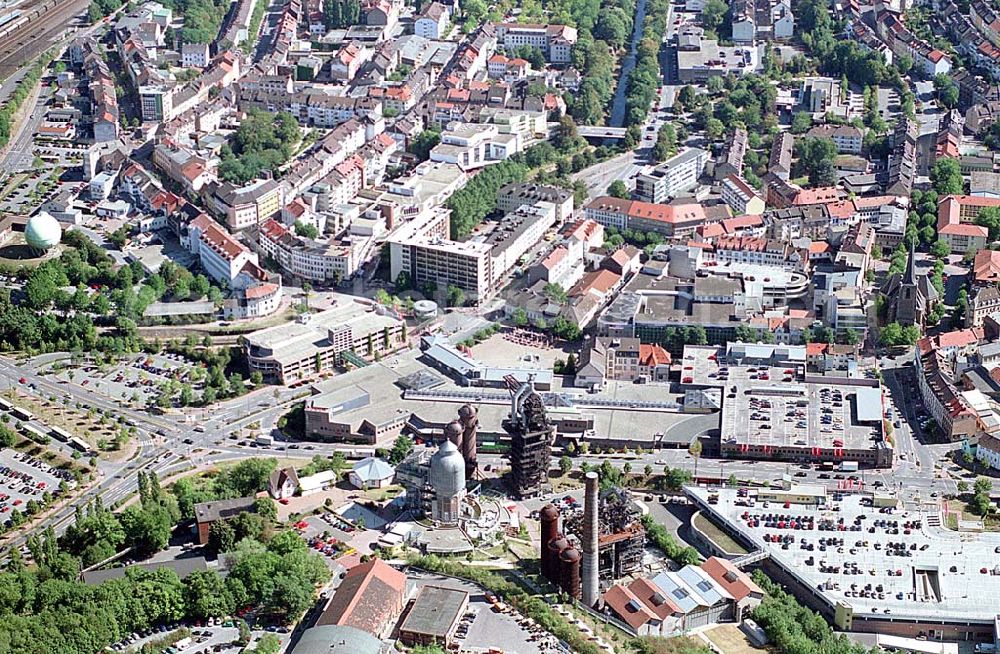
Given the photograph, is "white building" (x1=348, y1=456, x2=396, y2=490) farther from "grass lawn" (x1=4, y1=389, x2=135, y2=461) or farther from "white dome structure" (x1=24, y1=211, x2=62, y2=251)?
"white dome structure" (x1=24, y1=211, x2=62, y2=251)

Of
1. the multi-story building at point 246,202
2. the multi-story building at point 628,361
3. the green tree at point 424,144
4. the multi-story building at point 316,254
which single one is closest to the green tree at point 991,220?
the multi-story building at point 628,361

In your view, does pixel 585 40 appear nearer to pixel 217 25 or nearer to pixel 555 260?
pixel 217 25

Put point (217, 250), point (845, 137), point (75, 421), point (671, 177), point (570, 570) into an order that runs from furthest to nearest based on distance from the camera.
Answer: point (845, 137)
point (671, 177)
point (217, 250)
point (75, 421)
point (570, 570)

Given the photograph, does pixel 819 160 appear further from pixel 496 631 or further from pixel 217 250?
pixel 496 631

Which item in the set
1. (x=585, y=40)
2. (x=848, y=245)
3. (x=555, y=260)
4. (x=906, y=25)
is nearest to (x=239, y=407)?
(x=555, y=260)

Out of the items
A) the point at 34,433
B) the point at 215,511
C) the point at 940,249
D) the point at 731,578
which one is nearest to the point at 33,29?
the point at 34,433

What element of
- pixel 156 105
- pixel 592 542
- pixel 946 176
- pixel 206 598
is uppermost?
pixel 156 105
